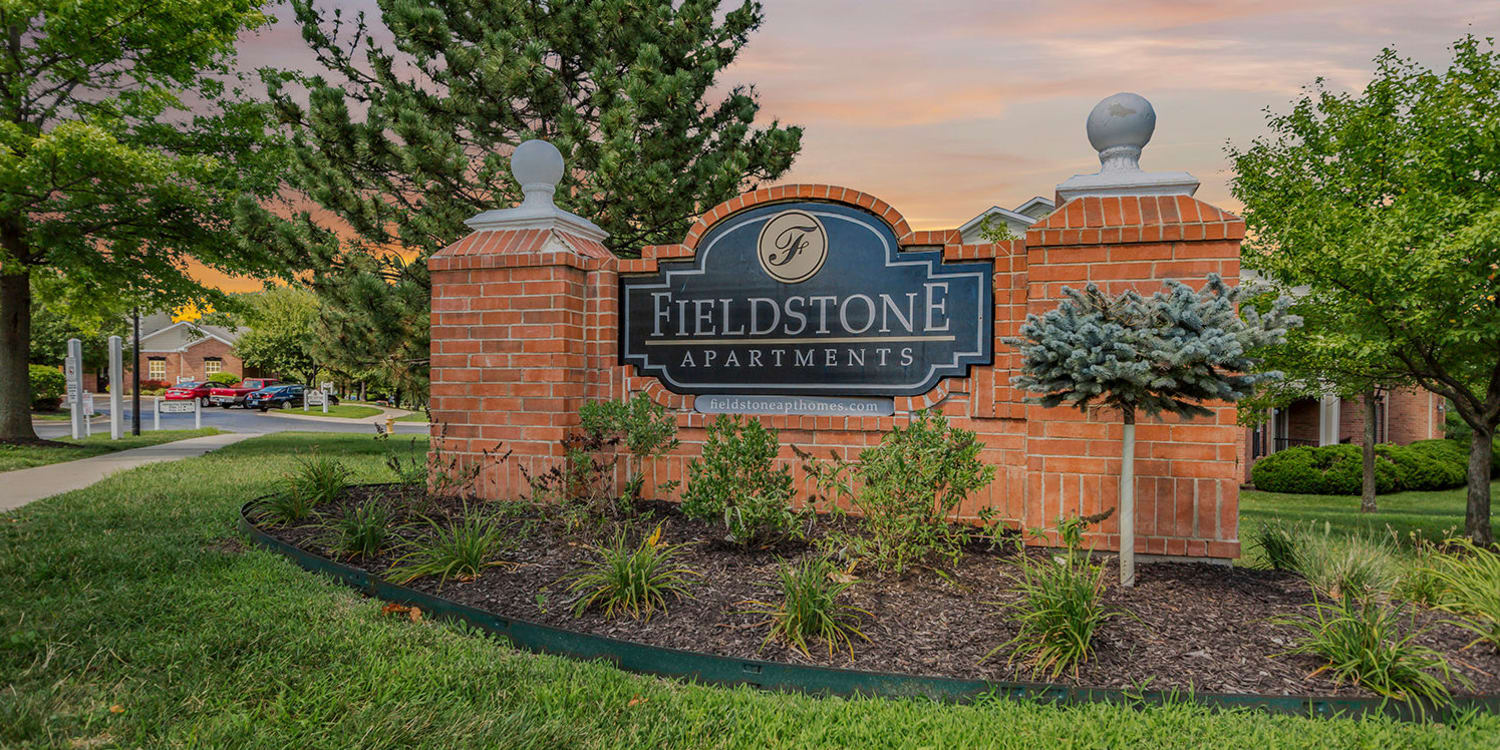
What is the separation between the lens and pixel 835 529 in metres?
4.58

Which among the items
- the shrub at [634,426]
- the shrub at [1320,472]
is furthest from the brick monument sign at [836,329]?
the shrub at [1320,472]

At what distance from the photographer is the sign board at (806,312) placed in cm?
482

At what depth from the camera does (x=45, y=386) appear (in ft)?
104

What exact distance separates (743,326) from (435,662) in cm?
295

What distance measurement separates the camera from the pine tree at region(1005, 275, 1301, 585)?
10.8ft

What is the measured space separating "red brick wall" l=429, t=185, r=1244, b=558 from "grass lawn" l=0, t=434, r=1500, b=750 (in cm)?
164

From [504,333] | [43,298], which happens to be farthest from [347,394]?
[504,333]

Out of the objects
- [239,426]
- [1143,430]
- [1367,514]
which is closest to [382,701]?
[1143,430]

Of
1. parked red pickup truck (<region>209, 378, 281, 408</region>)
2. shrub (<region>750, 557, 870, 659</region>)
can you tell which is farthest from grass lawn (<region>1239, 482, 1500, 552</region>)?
parked red pickup truck (<region>209, 378, 281, 408</region>)

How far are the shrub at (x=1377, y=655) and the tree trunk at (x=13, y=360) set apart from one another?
18869 millimetres

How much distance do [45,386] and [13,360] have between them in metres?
24.3

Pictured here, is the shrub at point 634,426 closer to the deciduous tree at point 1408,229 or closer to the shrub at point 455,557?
the shrub at point 455,557

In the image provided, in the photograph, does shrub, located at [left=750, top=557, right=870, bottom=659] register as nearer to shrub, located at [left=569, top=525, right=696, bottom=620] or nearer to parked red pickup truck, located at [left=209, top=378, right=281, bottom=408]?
shrub, located at [left=569, top=525, right=696, bottom=620]

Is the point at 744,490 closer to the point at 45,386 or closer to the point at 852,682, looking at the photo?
the point at 852,682
